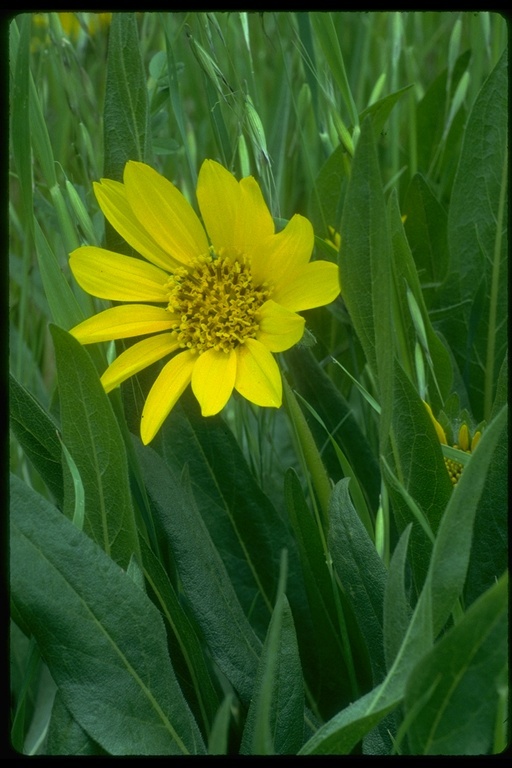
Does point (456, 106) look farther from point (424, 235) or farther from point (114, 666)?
point (114, 666)

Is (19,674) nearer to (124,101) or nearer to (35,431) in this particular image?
(35,431)

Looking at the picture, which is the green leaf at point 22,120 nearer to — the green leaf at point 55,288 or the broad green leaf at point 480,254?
the green leaf at point 55,288

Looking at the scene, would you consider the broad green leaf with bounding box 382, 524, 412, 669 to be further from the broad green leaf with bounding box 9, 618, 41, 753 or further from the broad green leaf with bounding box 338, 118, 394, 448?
the broad green leaf with bounding box 9, 618, 41, 753

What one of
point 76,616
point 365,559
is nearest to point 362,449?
point 365,559

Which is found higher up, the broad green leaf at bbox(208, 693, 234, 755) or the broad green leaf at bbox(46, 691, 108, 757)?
the broad green leaf at bbox(208, 693, 234, 755)

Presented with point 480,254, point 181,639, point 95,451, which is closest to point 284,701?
point 181,639

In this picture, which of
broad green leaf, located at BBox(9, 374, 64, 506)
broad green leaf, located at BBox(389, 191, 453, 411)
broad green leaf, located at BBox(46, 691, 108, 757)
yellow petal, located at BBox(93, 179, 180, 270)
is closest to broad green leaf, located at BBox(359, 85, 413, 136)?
broad green leaf, located at BBox(389, 191, 453, 411)
